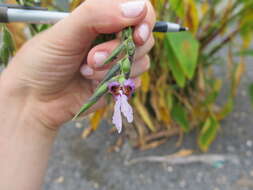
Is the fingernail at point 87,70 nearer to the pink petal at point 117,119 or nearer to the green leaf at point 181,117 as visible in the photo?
the pink petal at point 117,119

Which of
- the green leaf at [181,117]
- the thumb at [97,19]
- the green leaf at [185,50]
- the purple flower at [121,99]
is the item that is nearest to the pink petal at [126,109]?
the purple flower at [121,99]

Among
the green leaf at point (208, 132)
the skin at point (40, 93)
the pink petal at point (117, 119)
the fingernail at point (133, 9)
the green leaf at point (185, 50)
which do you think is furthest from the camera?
the green leaf at point (208, 132)

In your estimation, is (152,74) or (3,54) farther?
(152,74)

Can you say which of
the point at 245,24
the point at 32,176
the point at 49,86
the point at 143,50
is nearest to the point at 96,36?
the point at 143,50

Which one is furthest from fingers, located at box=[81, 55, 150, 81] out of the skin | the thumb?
the thumb

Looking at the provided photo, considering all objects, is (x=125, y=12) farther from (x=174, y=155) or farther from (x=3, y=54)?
(x=174, y=155)

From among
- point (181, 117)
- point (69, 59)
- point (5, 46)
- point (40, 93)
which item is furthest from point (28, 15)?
point (181, 117)

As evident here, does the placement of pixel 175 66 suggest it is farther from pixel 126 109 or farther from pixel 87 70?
pixel 126 109

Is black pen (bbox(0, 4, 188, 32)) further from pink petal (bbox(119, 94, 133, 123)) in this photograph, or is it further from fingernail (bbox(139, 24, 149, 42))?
pink petal (bbox(119, 94, 133, 123))

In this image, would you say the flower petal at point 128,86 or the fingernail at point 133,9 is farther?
the fingernail at point 133,9
